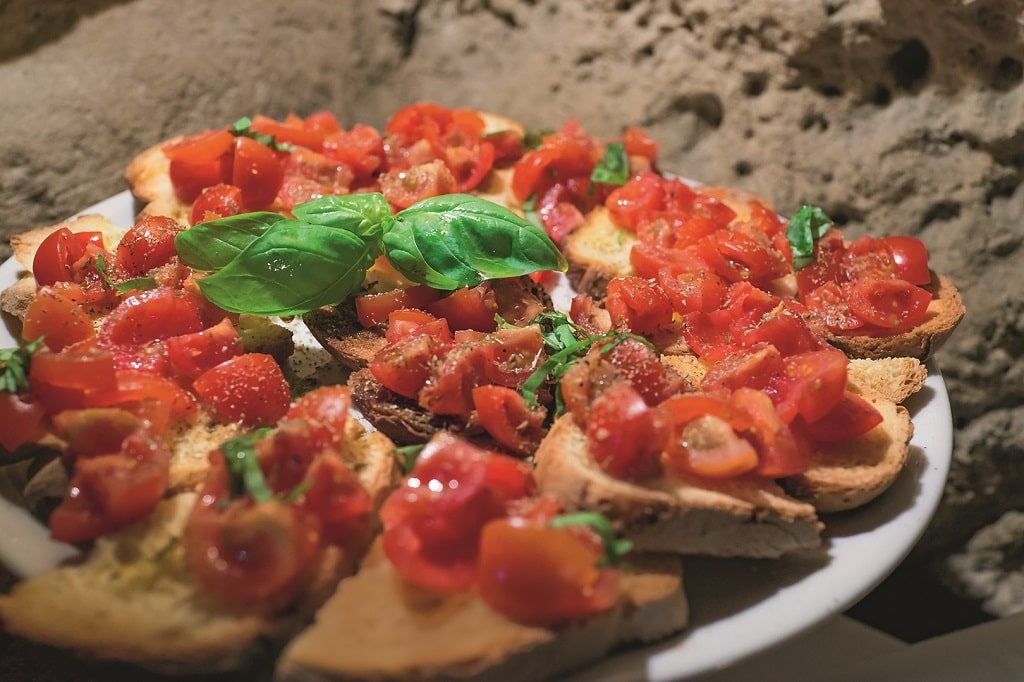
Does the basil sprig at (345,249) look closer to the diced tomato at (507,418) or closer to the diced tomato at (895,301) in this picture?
the diced tomato at (507,418)

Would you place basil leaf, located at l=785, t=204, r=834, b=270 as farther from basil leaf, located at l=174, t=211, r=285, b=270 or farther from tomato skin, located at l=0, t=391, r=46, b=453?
tomato skin, located at l=0, t=391, r=46, b=453

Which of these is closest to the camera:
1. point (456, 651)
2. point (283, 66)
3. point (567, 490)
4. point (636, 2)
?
point (456, 651)

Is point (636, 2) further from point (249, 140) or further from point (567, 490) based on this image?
point (567, 490)

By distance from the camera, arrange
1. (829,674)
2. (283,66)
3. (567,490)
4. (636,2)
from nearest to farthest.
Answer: (567,490) < (829,674) < (636,2) < (283,66)

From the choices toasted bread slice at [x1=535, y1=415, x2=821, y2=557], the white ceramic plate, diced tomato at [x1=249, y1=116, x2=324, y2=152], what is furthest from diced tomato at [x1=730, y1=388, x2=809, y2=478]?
diced tomato at [x1=249, y1=116, x2=324, y2=152]

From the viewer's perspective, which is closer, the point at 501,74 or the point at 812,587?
the point at 812,587

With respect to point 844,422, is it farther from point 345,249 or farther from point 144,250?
point 144,250

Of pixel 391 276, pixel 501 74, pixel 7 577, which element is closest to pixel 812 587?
pixel 391 276
